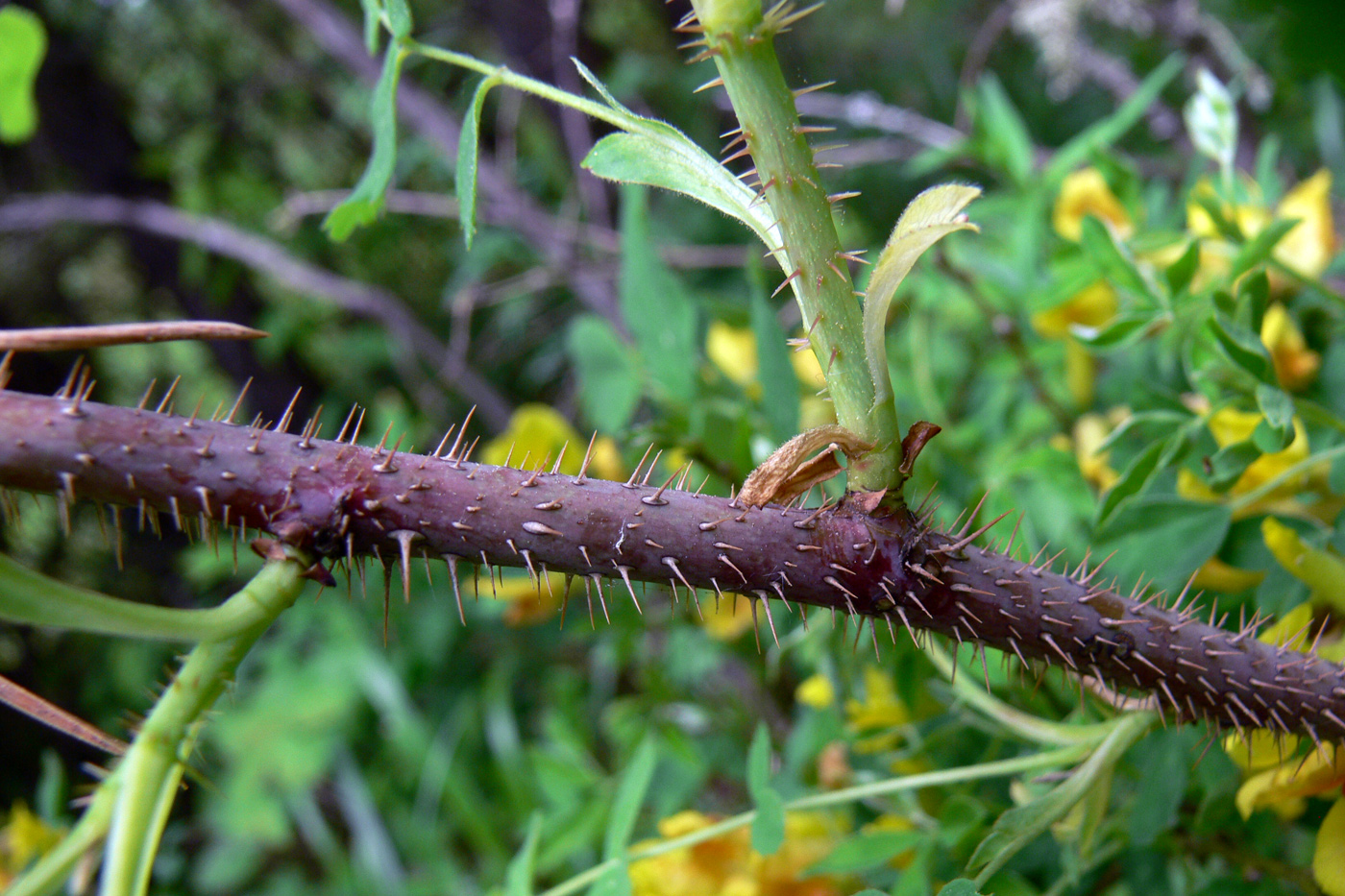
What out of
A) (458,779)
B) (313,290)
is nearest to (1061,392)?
(458,779)

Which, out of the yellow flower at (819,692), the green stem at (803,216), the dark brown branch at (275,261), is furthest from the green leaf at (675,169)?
the dark brown branch at (275,261)

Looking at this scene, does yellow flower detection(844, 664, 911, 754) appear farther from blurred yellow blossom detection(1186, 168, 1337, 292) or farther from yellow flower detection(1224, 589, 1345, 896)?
blurred yellow blossom detection(1186, 168, 1337, 292)

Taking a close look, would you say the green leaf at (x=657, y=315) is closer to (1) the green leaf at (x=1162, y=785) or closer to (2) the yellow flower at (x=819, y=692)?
(2) the yellow flower at (x=819, y=692)

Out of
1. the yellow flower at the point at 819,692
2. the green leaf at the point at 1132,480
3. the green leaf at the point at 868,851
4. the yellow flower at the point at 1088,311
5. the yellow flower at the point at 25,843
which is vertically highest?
the green leaf at the point at 1132,480

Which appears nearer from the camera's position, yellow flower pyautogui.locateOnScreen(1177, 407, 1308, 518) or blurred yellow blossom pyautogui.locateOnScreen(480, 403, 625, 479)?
yellow flower pyautogui.locateOnScreen(1177, 407, 1308, 518)

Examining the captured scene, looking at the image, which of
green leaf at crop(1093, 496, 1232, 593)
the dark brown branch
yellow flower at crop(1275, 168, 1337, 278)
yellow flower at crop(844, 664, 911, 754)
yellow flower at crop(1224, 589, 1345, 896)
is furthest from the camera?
the dark brown branch

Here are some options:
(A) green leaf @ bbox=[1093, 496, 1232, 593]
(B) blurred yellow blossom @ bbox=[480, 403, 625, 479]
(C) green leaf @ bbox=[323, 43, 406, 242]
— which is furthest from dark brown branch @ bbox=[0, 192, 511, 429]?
(A) green leaf @ bbox=[1093, 496, 1232, 593]
